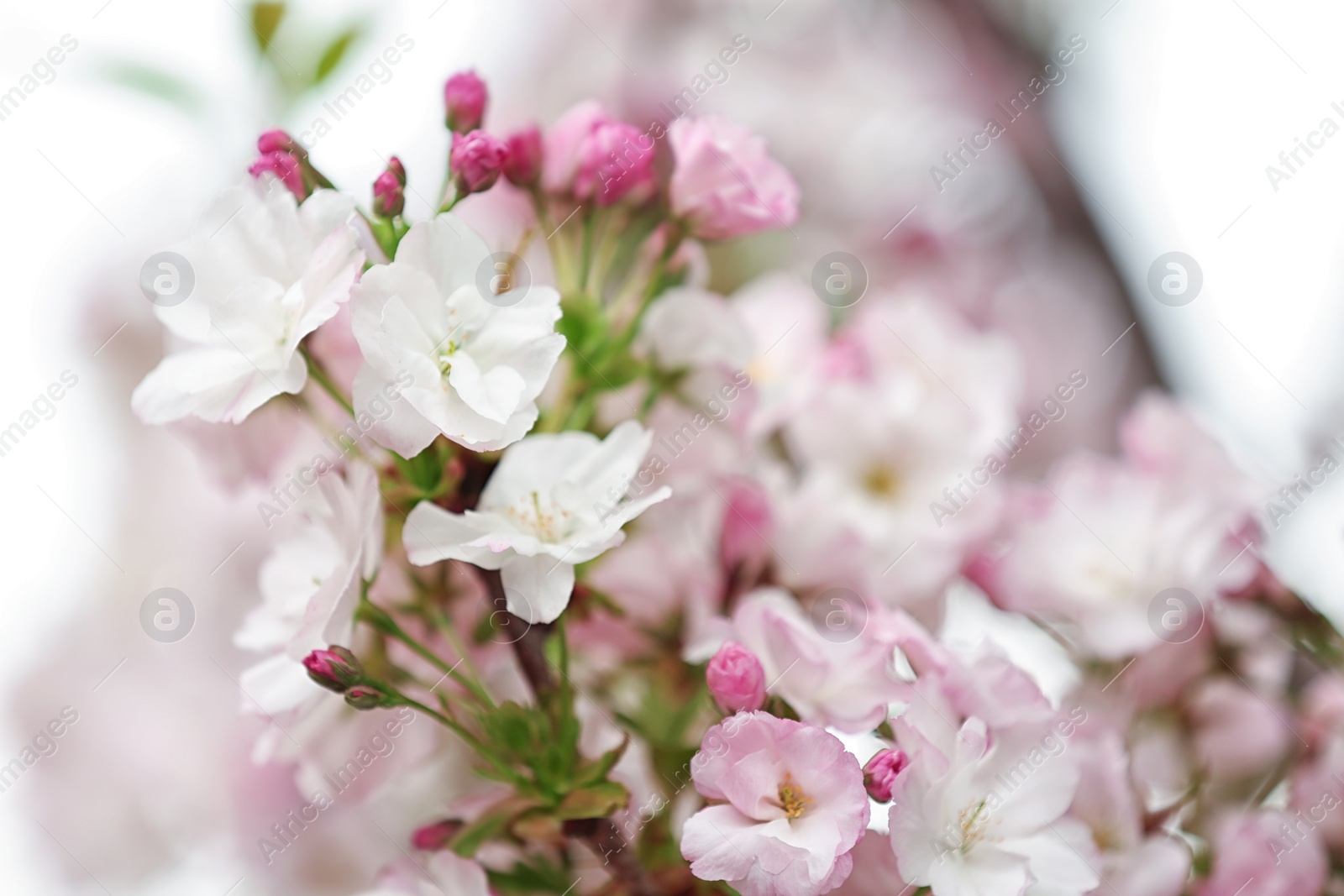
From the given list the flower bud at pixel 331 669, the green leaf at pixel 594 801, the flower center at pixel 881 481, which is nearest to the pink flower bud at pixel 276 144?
the flower bud at pixel 331 669

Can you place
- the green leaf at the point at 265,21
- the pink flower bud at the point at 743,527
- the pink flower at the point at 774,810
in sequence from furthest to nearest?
the green leaf at the point at 265,21 < the pink flower bud at the point at 743,527 < the pink flower at the point at 774,810

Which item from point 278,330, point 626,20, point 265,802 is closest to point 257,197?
point 278,330

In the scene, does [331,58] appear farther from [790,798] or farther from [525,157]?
[790,798]

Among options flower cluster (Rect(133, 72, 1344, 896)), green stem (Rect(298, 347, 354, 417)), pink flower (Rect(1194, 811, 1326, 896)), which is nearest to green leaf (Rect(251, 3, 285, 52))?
flower cluster (Rect(133, 72, 1344, 896))

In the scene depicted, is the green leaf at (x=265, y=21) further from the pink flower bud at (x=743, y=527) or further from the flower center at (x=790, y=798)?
the flower center at (x=790, y=798)

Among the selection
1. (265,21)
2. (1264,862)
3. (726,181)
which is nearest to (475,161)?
(726,181)

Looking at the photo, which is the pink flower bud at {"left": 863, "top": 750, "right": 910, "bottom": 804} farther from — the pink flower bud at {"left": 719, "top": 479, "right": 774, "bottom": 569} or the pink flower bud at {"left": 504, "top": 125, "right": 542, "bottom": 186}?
the pink flower bud at {"left": 504, "top": 125, "right": 542, "bottom": 186}

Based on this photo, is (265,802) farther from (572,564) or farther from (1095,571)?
(1095,571)

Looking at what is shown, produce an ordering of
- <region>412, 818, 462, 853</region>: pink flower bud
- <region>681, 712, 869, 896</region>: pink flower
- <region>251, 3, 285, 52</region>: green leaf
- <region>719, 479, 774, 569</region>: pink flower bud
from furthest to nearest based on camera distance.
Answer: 1. <region>251, 3, 285, 52</region>: green leaf
2. <region>719, 479, 774, 569</region>: pink flower bud
3. <region>412, 818, 462, 853</region>: pink flower bud
4. <region>681, 712, 869, 896</region>: pink flower
